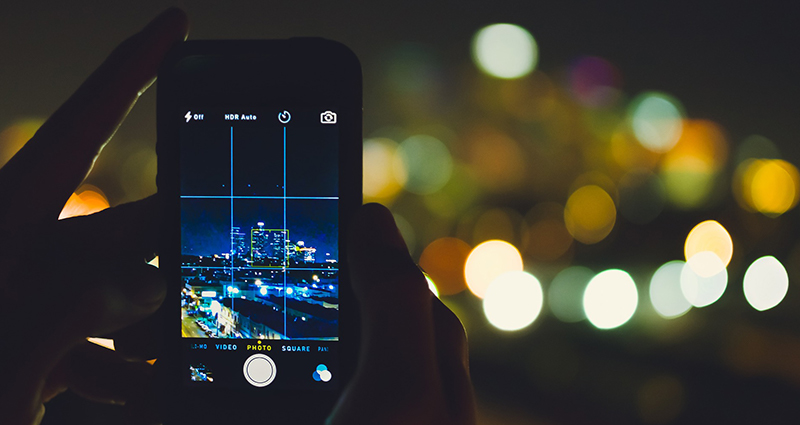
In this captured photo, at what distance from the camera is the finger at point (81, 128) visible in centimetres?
179

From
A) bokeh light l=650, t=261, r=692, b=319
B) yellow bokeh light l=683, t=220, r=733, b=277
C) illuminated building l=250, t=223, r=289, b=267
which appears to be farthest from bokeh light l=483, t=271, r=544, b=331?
illuminated building l=250, t=223, r=289, b=267

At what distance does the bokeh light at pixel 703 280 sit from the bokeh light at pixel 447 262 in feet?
30.8

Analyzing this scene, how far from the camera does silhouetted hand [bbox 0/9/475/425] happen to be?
1.40 metres

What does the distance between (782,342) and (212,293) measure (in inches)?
610

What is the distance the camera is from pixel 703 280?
2528 cm

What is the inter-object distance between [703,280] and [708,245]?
286 cm

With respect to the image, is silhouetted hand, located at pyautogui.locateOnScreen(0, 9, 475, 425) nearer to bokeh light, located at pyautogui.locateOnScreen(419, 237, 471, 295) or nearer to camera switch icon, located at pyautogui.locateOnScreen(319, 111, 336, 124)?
camera switch icon, located at pyautogui.locateOnScreen(319, 111, 336, 124)

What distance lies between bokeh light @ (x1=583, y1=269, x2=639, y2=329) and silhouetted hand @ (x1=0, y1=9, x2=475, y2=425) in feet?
51.4

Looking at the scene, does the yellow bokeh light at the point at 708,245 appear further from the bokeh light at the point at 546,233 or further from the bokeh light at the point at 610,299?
the bokeh light at the point at 610,299

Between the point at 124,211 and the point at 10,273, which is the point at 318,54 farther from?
the point at 10,273

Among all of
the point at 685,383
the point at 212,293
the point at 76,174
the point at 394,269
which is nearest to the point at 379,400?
the point at 394,269

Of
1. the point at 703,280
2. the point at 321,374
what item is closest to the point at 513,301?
the point at 703,280

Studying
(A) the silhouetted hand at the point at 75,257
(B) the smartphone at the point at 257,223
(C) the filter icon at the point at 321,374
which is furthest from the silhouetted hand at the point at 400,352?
(A) the silhouetted hand at the point at 75,257

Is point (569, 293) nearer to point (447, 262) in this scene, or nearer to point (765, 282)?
point (765, 282)
